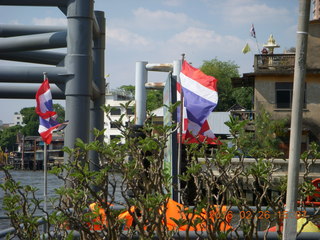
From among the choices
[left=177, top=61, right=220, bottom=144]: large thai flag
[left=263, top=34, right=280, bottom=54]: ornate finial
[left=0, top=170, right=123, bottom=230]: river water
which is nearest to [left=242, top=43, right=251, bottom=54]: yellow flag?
[left=263, top=34, right=280, bottom=54]: ornate finial

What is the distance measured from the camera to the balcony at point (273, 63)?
39875 millimetres

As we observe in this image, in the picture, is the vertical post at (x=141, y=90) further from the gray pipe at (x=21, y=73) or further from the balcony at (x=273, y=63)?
the gray pipe at (x=21, y=73)

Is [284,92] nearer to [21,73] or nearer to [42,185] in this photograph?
[21,73]

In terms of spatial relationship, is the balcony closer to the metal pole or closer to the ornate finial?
the ornate finial

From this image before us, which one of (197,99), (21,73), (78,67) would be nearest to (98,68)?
(21,73)

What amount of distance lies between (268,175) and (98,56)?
343 inches

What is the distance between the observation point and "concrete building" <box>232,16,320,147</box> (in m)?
39.3

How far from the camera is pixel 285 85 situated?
40156 mm

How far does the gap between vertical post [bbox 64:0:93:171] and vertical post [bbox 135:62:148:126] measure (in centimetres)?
1629

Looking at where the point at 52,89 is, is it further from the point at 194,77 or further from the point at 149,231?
the point at 149,231

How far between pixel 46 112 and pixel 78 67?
350cm

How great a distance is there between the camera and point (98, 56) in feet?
43.9

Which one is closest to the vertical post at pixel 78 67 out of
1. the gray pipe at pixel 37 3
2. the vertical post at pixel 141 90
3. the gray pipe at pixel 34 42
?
the gray pipe at pixel 37 3

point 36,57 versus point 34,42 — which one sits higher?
point 34,42
